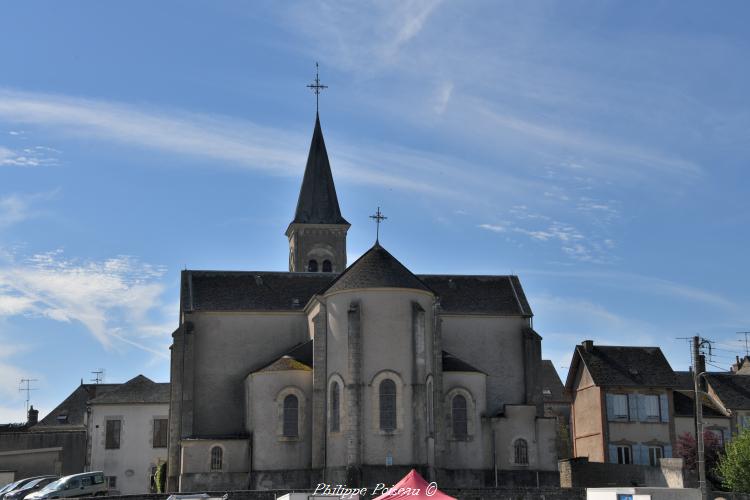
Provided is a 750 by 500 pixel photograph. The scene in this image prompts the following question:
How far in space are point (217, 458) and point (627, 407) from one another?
24.5 metres

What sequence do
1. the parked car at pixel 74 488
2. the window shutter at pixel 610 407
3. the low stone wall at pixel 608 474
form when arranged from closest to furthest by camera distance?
the parked car at pixel 74 488 → the low stone wall at pixel 608 474 → the window shutter at pixel 610 407

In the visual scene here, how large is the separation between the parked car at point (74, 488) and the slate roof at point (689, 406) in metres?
34.3

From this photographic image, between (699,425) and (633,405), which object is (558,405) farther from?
(699,425)

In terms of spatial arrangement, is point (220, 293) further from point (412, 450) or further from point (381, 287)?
point (412, 450)

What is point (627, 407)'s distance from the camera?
60.6 meters

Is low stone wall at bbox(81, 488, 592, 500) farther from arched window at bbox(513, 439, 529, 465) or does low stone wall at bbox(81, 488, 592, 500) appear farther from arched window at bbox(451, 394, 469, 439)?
arched window at bbox(513, 439, 529, 465)

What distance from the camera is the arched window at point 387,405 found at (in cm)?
4769

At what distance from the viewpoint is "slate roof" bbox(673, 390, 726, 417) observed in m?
61.9

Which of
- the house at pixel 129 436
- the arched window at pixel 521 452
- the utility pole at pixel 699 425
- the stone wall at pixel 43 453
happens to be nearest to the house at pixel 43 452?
the stone wall at pixel 43 453

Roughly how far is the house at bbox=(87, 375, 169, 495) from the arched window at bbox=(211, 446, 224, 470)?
1311 centimetres

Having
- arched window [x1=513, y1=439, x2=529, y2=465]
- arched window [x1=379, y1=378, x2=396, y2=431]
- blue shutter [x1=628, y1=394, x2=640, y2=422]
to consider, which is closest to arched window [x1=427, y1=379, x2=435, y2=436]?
arched window [x1=379, y1=378, x2=396, y2=431]

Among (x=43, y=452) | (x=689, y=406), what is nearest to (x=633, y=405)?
(x=689, y=406)

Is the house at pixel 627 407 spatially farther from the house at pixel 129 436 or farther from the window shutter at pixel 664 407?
the house at pixel 129 436

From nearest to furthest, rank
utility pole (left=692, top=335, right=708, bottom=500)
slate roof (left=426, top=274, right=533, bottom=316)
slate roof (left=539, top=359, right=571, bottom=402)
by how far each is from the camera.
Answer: utility pole (left=692, top=335, right=708, bottom=500), slate roof (left=426, top=274, right=533, bottom=316), slate roof (left=539, top=359, right=571, bottom=402)
